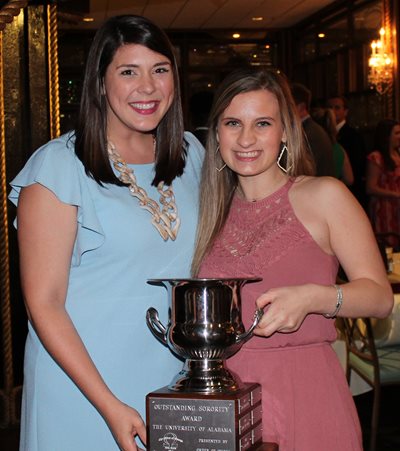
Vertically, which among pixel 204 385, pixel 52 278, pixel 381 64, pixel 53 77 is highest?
pixel 381 64

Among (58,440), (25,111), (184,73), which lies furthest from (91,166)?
(184,73)

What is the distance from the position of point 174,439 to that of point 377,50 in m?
9.06

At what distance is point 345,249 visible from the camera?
2.04m

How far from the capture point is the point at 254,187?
7.47ft

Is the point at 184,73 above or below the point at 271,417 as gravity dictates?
above

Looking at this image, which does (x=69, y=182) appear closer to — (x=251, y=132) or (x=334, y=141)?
(x=251, y=132)

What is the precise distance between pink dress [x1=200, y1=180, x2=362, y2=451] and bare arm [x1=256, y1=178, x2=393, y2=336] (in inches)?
1.7

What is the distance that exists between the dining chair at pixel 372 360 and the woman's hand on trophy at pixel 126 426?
2.34 m

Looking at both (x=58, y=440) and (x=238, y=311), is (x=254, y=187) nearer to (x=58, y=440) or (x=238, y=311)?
(x=238, y=311)

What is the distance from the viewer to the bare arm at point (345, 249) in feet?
6.23

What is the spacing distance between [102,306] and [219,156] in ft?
1.73

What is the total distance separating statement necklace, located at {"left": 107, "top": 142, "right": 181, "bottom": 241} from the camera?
6.95 ft

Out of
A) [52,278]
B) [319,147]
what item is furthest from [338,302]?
[319,147]

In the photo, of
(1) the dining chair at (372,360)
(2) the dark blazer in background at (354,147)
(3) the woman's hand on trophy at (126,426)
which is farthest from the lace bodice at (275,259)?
(2) the dark blazer in background at (354,147)
